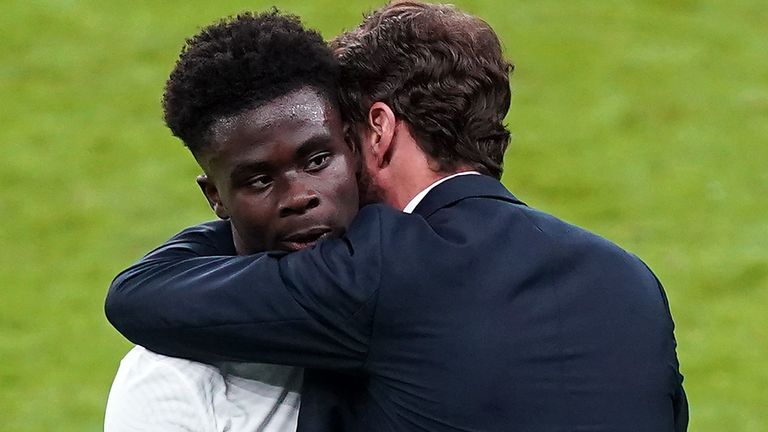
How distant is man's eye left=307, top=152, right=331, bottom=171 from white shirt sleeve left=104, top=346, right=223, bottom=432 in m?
0.42

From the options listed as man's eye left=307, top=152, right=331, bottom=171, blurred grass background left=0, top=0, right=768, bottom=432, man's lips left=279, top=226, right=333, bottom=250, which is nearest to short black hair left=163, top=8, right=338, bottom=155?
man's eye left=307, top=152, right=331, bottom=171

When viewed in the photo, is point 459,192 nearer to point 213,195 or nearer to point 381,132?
point 381,132

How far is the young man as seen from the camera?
2.93 m

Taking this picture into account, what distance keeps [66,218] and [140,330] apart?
667cm

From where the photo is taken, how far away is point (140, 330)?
9.68 ft

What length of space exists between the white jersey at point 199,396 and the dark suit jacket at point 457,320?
0.20ft

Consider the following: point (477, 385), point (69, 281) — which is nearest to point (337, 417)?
point (477, 385)

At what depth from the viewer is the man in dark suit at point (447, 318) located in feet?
9.11

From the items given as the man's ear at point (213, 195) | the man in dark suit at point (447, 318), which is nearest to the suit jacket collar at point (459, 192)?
the man in dark suit at point (447, 318)

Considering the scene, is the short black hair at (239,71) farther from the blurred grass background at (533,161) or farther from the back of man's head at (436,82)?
the blurred grass background at (533,161)

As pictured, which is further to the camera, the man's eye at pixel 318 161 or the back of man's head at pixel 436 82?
the back of man's head at pixel 436 82

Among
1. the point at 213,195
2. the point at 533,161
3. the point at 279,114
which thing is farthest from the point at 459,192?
the point at 533,161

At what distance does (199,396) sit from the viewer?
2.95m

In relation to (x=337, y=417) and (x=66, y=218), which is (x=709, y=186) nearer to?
(x=66, y=218)
